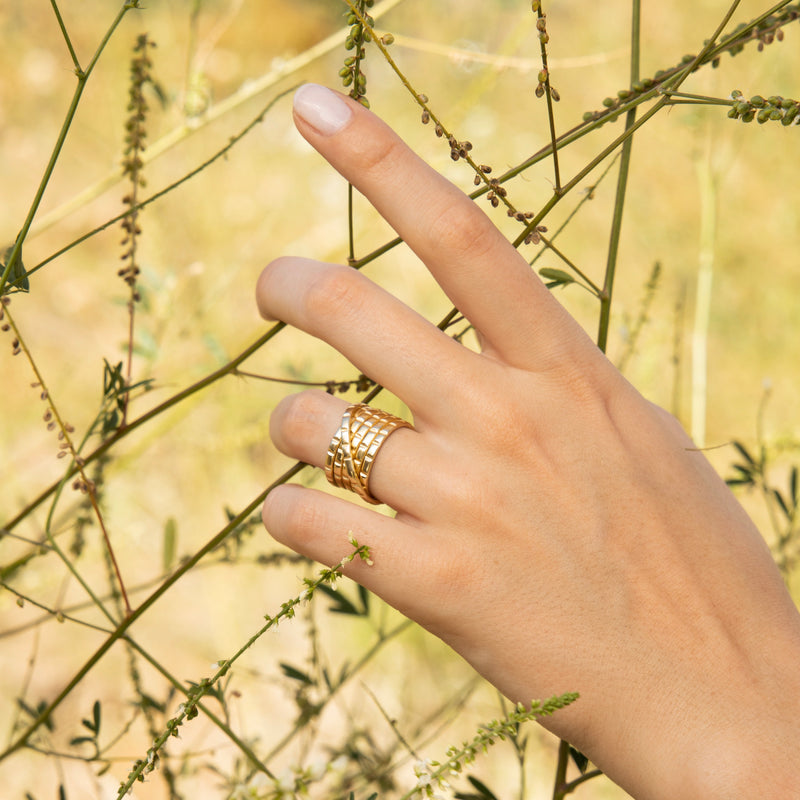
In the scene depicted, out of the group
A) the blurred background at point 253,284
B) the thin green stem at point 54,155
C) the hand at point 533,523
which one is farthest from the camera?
the blurred background at point 253,284

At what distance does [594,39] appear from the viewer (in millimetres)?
3510

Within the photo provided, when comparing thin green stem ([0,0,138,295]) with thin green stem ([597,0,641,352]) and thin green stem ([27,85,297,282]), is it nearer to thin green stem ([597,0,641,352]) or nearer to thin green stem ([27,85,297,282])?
thin green stem ([27,85,297,282])

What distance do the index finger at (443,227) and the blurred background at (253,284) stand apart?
71 cm

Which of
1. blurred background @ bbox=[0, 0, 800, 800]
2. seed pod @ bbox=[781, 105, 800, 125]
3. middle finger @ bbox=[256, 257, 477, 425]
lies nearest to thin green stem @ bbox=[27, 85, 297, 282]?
middle finger @ bbox=[256, 257, 477, 425]

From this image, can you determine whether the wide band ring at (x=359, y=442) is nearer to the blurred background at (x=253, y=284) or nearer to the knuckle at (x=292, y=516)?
the knuckle at (x=292, y=516)

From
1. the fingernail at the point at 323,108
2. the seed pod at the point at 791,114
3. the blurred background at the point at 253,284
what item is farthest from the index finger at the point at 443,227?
the blurred background at the point at 253,284

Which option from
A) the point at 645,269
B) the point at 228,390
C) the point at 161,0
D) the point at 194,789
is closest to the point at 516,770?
the point at 194,789

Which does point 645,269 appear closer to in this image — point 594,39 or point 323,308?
point 594,39

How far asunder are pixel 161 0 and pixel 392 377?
9.94ft

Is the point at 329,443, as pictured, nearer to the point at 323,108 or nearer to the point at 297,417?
the point at 297,417

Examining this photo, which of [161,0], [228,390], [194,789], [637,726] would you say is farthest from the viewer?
[161,0]

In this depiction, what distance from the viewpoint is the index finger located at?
68 centimetres

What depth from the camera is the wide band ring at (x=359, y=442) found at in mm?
723

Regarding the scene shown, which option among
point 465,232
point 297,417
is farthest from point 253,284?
point 465,232
